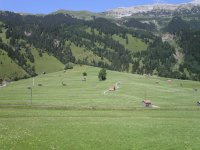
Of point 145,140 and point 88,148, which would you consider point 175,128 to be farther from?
point 88,148

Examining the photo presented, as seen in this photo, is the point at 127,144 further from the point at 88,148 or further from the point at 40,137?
the point at 40,137

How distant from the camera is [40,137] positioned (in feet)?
135

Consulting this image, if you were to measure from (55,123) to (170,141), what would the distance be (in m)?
17.2

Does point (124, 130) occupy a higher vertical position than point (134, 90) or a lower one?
higher

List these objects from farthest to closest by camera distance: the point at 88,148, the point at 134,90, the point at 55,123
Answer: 1. the point at 134,90
2. the point at 55,123
3. the point at 88,148

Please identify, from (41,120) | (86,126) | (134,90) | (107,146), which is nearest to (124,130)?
(86,126)

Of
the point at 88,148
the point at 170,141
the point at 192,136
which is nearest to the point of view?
the point at 88,148

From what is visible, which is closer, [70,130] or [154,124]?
[70,130]

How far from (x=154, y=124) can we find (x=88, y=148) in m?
17.8

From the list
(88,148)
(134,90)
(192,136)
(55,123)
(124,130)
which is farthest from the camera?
(134,90)

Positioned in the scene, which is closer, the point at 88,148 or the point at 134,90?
the point at 88,148

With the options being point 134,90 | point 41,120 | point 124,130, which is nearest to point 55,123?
point 41,120

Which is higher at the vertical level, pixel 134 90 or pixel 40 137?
pixel 40 137

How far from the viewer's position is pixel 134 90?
162 m
